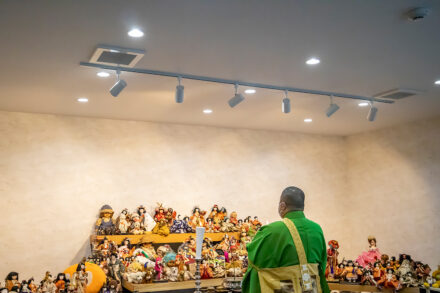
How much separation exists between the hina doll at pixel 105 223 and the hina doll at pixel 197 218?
3.87 feet

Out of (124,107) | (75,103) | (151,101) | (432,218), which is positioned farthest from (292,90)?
(432,218)

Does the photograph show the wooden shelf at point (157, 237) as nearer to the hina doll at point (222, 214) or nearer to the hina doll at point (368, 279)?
the hina doll at point (222, 214)

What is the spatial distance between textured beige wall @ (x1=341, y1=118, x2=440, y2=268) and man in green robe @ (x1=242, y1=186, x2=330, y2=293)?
4092 mm

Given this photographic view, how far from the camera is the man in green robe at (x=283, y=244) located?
11.1 feet

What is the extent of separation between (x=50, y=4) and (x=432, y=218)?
19.9 feet

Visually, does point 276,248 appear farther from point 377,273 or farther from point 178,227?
point 178,227

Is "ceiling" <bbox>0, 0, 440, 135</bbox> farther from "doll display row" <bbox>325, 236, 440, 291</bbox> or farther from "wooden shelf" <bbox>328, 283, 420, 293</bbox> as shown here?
"wooden shelf" <bbox>328, 283, 420, 293</bbox>

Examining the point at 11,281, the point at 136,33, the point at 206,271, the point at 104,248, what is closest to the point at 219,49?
the point at 136,33

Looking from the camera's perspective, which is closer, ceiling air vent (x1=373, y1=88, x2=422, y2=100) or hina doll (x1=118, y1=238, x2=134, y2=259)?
ceiling air vent (x1=373, y1=88, x2=422, y2=100)

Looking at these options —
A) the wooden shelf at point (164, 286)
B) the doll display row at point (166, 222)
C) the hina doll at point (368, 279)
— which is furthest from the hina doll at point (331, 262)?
the wooden shelf at point (164, 286)

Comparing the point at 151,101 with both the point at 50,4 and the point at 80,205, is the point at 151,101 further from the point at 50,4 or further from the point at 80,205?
the point at 50,4

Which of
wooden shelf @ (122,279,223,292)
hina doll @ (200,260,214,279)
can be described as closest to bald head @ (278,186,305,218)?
wooden shelf @ (122,279,223,292)

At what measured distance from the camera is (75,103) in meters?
5.86

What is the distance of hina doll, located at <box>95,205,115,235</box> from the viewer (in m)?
6.38
